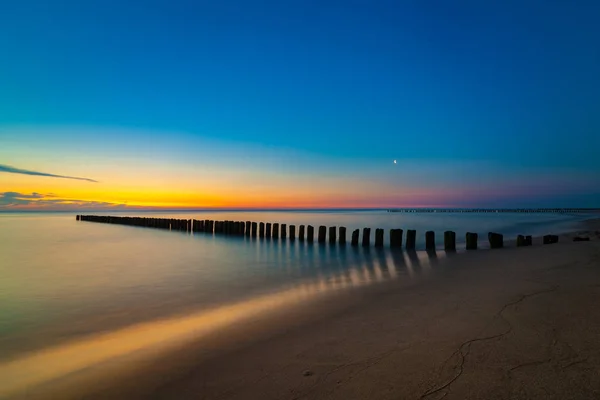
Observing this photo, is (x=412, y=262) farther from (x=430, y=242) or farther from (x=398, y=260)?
(x=430, y=242)

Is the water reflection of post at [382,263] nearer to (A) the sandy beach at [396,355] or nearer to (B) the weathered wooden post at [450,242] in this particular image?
(B) the weathered wooden post at [450,242]

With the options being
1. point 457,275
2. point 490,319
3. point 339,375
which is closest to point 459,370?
point 339,375

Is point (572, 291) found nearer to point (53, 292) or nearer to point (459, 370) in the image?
point (459, 370)

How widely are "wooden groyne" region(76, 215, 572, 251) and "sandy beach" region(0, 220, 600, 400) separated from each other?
7.82m

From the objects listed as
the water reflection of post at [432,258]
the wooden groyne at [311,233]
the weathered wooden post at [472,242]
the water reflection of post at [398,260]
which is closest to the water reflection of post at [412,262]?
the water reflection of post at [398,260]

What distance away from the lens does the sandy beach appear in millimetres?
2537

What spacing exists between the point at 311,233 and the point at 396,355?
16.4m

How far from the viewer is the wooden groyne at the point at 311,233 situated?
13312mm

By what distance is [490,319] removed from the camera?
3.88 m

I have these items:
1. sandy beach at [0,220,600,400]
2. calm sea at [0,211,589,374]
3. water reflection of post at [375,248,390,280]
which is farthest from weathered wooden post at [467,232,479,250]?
sandy beach at [0,220,600,400]

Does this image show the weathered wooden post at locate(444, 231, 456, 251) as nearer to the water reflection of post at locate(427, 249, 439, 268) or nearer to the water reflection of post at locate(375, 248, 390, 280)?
the water reflection of post at locate(427, 249, 439, 268)

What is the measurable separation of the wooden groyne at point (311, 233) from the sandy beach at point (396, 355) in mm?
7824

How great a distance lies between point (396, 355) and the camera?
316 centimetres

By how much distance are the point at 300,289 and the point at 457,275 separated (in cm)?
336
